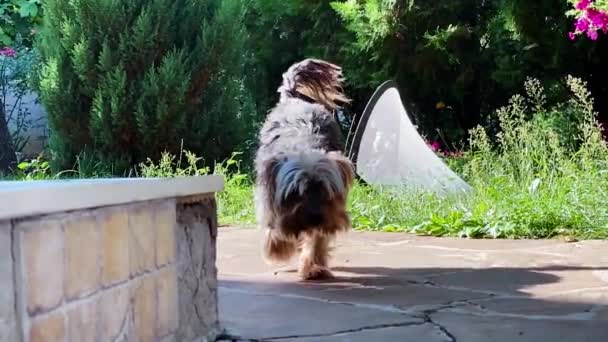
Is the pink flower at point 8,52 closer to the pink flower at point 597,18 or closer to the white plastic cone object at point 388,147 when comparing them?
the white plastic cone object at point 388,147

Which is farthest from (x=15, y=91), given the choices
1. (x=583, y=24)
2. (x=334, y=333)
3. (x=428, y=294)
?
(x=334, y=333)

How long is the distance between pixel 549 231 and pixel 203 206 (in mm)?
3542

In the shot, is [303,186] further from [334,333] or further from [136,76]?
[136,76]

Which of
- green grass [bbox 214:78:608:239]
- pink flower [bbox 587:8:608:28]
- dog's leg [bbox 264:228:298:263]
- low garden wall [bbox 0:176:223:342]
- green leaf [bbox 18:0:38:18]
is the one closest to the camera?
low garden wall [bbox 0:176:223:342]

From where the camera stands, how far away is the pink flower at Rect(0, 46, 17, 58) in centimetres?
1020

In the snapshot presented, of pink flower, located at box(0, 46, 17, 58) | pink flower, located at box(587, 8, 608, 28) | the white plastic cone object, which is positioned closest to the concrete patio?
the white plastic cone object

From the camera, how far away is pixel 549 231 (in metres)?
5.57

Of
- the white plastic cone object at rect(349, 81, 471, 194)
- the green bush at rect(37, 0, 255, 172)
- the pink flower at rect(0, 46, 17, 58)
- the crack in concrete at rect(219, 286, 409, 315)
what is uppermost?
the pink flower at rect(0, 46, 17, 58)

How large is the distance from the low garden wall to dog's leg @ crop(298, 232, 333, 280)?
1475 millimetres

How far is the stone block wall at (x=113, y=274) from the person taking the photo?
148 cm

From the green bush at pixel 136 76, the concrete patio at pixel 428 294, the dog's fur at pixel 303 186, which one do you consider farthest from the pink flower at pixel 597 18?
the green bush at pixel 136 76

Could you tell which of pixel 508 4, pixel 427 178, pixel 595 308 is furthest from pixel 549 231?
pixel 508 4

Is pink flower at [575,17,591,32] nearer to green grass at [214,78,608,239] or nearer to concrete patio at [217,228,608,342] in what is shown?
green grass at [214,78,608,239]

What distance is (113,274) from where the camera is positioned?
192cm
